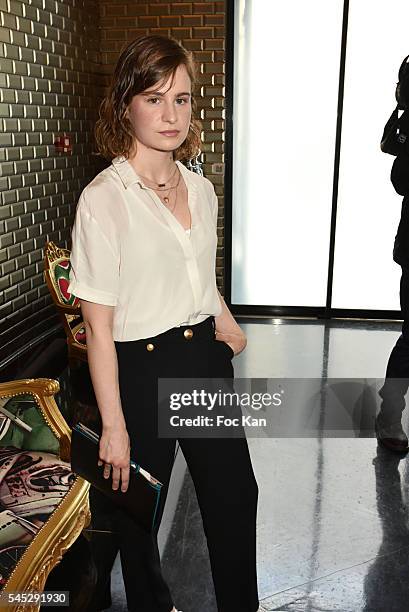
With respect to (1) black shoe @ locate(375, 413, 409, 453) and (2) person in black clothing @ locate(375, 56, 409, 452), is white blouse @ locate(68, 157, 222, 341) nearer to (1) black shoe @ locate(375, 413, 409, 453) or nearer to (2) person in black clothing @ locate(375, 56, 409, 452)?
(2) person in black clothing @ locate(375, 56, 409, 452)

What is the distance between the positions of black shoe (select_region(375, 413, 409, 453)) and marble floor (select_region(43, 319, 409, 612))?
51 mm

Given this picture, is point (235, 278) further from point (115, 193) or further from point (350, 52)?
point (115, 193)

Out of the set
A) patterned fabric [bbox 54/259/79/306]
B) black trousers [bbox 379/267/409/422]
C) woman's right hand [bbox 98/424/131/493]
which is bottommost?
black trousers [bbox 379/267/409/422]

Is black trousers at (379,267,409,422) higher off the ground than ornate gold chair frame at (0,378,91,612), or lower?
lower

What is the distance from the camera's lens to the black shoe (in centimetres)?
280

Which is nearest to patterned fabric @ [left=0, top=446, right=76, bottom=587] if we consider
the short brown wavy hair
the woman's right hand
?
the woman's right hand

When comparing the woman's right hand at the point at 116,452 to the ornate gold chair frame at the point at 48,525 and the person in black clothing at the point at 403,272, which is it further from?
the person in black clothing at the point at 403,272

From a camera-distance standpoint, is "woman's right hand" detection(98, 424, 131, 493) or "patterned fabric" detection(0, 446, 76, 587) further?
"patterned fabric" detection(0, 446, 76, 587)

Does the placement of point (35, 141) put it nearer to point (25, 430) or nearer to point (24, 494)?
point (25, 430)

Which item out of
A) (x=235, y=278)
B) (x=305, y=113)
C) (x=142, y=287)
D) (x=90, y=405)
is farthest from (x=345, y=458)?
(x=305, y=113)

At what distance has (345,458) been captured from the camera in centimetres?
278

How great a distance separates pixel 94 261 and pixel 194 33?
371 cm

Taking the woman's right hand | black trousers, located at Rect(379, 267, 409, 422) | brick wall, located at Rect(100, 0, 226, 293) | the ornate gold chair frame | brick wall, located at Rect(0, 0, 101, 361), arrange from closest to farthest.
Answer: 1. the woman's right hand
2. the ornate gold chair frame
3. black trousers, located at Rect(379, 267, 409, 422)
4. brick wall, located at Rect(0, 0, 101, 361)
5. brick wall, located at Rect(100, 0, 226, 293)

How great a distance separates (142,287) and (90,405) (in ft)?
6.03
